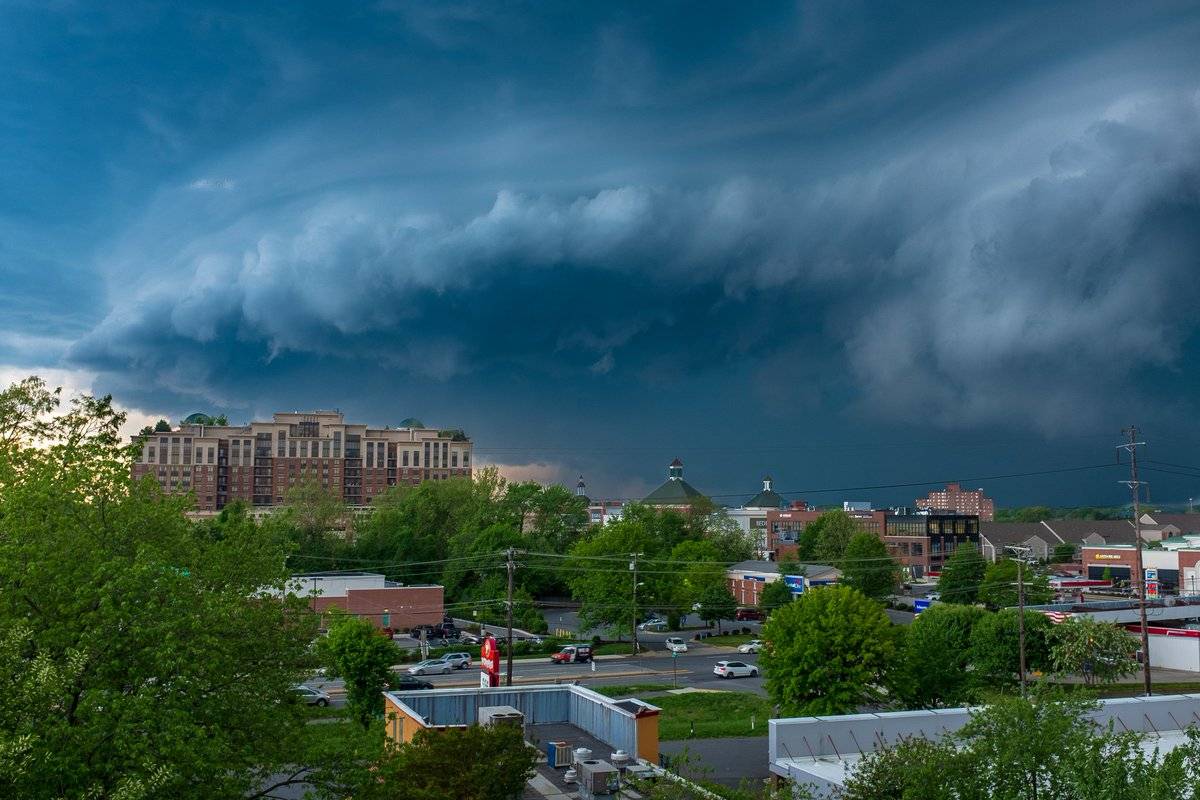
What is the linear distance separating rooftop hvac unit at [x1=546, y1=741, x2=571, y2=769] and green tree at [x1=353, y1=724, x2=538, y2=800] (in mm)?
4673

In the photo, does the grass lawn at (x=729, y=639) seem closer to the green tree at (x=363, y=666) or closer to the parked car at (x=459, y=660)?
the parked car at (x=459, y=660)

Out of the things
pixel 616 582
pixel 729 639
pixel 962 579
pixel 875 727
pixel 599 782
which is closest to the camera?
pixel 599 782

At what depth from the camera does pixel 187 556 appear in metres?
17.1

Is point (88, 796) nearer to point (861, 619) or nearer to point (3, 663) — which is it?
point (3, 663)

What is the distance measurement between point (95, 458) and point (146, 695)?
5583 millimetres

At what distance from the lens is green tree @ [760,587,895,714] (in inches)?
1475

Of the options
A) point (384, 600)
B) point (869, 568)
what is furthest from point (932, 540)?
point (384, 600)

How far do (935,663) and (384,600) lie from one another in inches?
1733

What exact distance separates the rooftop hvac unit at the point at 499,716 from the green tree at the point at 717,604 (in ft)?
169

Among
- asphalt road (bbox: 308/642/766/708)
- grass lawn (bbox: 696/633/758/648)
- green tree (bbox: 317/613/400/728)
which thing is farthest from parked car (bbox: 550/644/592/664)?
green tree (bbox: 317/613/400/728)

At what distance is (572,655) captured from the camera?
64.4m

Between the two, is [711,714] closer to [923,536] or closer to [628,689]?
[628,689]

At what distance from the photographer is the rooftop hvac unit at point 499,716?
28.0 metres

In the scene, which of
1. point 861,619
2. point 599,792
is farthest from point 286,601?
point 861,619
